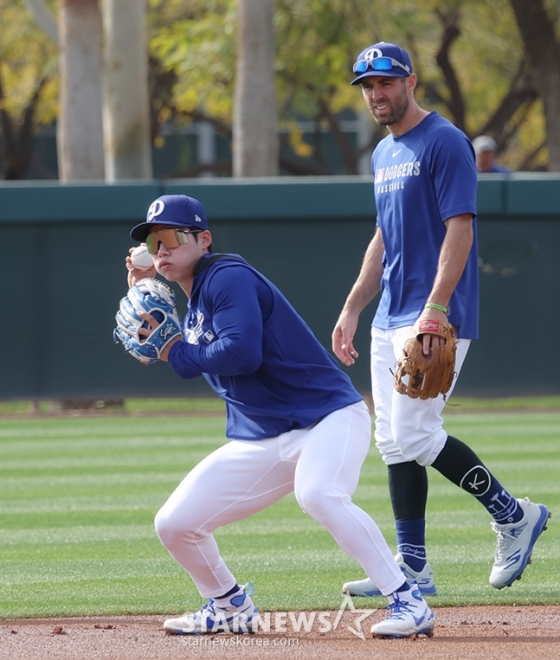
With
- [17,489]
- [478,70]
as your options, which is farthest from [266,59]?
[478,70]

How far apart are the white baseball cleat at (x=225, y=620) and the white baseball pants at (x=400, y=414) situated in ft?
2.73

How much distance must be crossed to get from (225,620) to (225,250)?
26.9 feet

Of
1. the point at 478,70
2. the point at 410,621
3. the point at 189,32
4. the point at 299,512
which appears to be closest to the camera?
the point at 410,621

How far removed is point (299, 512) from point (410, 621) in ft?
10.4

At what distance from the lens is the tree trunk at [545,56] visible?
56.2 ft

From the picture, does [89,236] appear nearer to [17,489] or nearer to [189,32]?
[17,489]

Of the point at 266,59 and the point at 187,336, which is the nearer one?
the point at 187,336

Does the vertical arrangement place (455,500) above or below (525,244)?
below

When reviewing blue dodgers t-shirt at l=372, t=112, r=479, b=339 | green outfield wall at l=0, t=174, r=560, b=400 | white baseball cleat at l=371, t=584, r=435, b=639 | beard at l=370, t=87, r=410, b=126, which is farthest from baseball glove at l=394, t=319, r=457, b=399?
green outfield wall at l=0, t=174, r=560, b=400

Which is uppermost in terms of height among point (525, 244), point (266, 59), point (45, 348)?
point (266, 59)

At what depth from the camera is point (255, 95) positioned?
15078 millimetres

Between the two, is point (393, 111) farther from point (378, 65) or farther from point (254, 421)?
point (254, 421)

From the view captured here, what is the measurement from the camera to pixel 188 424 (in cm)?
1147

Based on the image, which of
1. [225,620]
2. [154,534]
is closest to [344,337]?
[225,620]
